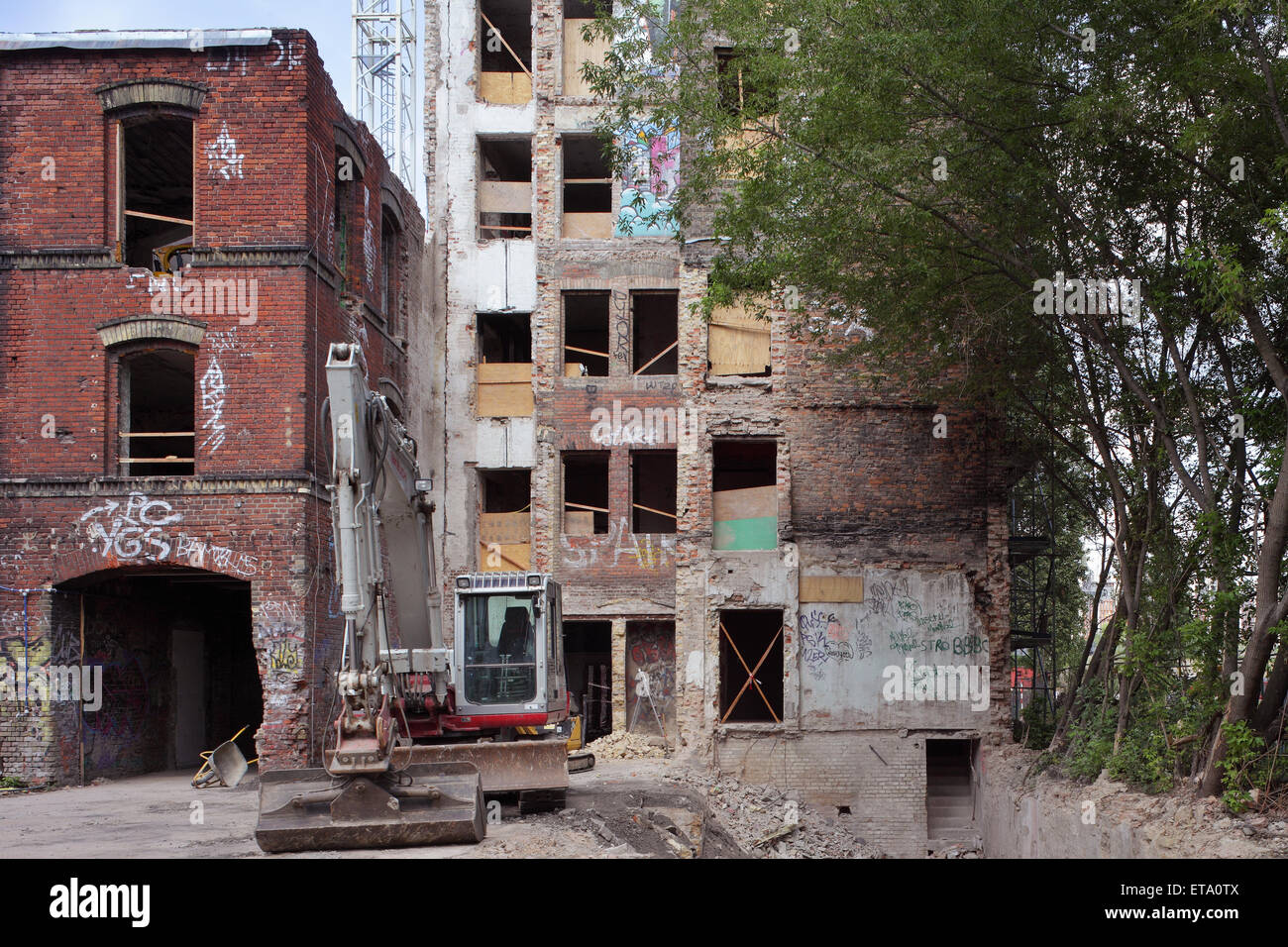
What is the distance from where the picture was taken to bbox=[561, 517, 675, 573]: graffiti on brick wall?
23094mm

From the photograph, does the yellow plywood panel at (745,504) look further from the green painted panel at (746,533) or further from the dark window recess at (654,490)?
the dark window recess at (654,490)

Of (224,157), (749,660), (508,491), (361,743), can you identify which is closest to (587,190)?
(508,491)

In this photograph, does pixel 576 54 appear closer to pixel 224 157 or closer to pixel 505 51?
pixel 505 51

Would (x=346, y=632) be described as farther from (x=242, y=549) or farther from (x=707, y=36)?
(x=707, y=36)

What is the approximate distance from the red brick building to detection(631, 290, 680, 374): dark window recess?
8.88 meters

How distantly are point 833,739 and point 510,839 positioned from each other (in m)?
9.49

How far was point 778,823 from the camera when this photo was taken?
18.0 meters

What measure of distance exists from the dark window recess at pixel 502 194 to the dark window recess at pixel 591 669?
887 cm

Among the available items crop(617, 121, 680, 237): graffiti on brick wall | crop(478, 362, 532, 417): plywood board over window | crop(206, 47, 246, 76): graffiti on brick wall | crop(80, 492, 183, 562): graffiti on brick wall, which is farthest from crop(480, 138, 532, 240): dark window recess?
crop(80, 492, 183, 562): graffiti on brick wall

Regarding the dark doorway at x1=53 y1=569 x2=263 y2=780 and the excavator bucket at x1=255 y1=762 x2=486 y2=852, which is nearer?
the excavator bucket at x1=255 y1=762 x2=486 y2=852

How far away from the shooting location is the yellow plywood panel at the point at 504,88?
2628cm

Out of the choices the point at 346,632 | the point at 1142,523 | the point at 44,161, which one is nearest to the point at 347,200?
the point at 44,161

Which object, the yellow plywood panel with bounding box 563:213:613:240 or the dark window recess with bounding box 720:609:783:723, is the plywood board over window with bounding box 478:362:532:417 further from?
the dark window recess with bounding box 720:609:783:723

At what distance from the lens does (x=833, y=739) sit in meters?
20.1
